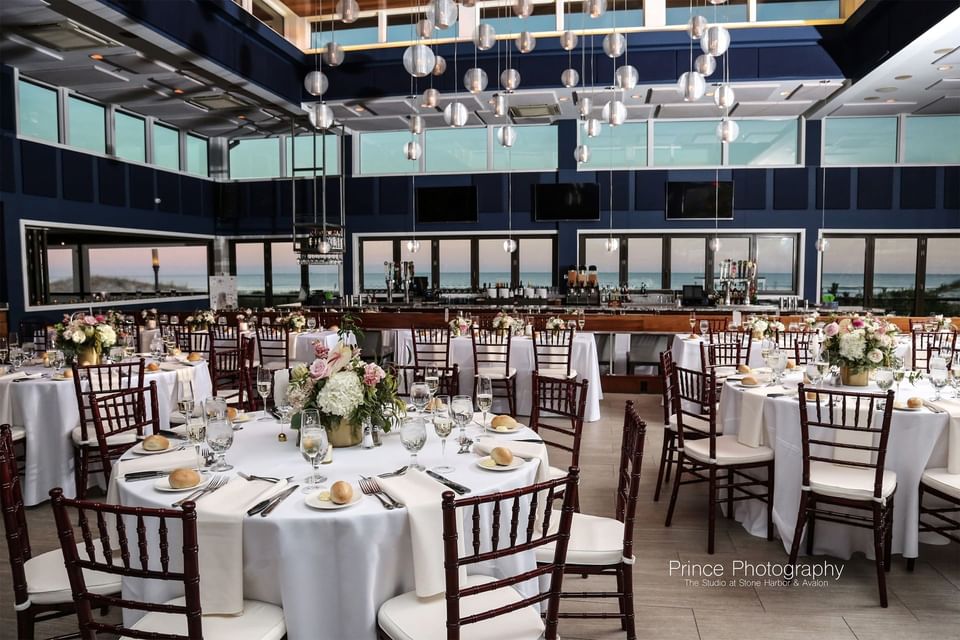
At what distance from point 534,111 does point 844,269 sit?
6349 mm

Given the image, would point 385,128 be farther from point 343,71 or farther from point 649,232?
point 649,232

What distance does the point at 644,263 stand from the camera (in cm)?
1253

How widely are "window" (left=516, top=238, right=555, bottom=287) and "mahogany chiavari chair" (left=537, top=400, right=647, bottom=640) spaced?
33.1 feet

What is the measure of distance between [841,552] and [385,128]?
10905 mm

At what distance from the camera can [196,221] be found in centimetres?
1338

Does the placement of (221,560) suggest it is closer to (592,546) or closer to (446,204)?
(592,546)

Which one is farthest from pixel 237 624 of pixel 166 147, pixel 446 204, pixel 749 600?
pixel 166 147

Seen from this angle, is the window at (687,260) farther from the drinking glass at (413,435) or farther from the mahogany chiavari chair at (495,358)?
the drinking glass at (413,435)

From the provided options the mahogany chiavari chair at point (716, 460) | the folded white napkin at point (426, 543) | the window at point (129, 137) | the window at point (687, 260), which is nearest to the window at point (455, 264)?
the window at point (687, 260)

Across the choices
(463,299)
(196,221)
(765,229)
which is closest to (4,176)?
(196,221)

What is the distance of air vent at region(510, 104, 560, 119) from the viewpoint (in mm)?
11227

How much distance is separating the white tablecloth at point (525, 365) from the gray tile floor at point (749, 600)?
2.88 metres

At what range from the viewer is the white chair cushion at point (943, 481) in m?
3.37

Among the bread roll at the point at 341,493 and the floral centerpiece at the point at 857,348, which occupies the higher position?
the floral centerpiece at the point at 857,348
